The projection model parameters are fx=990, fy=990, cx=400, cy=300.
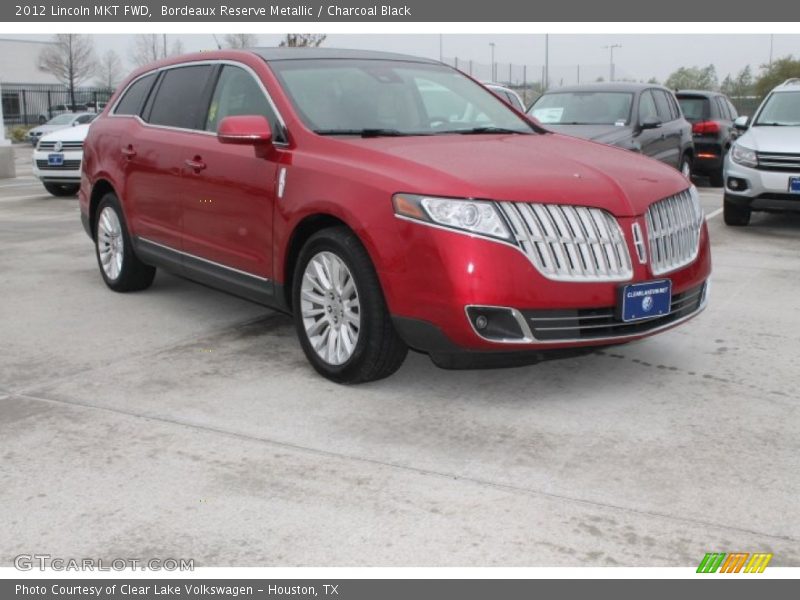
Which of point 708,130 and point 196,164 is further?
point 708,130

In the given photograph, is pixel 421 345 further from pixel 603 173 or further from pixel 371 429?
pixel 603 173

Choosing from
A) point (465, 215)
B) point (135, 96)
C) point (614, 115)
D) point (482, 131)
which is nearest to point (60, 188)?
point (614, 115)

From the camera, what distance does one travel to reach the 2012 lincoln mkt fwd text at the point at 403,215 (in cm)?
439

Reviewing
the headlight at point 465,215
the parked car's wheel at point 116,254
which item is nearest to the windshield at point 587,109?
the parked car's wheel at point 116,254

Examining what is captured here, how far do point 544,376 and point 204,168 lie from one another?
7.74ft

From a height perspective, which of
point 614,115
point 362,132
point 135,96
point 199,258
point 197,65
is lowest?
point 199,258

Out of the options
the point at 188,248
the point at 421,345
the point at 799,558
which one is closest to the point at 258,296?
the point at 188,248

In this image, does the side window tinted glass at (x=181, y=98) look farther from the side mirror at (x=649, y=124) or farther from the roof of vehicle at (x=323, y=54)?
the side mirror at (x=649, y=124)

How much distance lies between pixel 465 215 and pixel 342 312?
898mm

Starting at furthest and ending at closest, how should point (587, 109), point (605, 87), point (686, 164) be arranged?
1. point (686, 164)
2. point (605, 87)
3. point (587, 109)

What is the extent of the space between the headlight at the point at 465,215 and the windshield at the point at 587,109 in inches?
316

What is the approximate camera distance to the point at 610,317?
454 cm

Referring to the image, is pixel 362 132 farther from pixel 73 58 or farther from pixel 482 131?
pixel 73 58

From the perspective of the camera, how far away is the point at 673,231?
16.2 ft
